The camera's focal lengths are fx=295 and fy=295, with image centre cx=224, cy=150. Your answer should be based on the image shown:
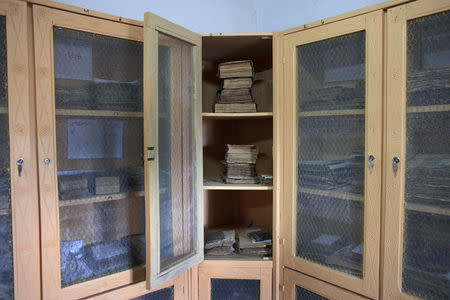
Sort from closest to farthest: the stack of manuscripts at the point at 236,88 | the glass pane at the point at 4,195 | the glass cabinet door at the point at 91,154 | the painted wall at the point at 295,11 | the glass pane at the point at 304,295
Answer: the glass pane at the point at 4,195 < the glass cabinet door at the point at 91,154 < the glass pane at the point at 304,295 < the stack of manuscripts at the point at 236,88 < the painted wall at the point at 295,11

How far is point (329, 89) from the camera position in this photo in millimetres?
1388

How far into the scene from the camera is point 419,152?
1.13 metres

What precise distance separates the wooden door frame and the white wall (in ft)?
2.20

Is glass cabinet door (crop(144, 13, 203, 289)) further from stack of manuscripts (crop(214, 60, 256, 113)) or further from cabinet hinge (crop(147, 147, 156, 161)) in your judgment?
stack of manuscripts (crop(214, 60, 256, 113))

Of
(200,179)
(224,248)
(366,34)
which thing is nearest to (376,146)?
(366,34)

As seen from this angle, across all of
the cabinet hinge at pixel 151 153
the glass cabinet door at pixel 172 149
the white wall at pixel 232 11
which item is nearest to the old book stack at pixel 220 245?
the glass cabinet door at pixel 172 149

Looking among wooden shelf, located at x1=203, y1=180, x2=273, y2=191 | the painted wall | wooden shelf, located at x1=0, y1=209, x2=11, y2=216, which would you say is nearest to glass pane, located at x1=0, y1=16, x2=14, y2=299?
wooden shelf, located at x1=0, y1=209, x2=11, y2=216

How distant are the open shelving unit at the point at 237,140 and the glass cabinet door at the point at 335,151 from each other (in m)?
0.39

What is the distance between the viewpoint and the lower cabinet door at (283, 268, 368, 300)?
1.36 metres

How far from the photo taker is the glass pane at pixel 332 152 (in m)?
1.30

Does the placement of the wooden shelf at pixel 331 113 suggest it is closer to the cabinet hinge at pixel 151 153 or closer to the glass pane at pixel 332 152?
the glass pane at pixel 332 152

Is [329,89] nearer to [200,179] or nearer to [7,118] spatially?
[200,179]

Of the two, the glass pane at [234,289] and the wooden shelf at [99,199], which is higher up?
the wooden shelf at [99,199]

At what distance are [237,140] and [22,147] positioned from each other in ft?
4.43
